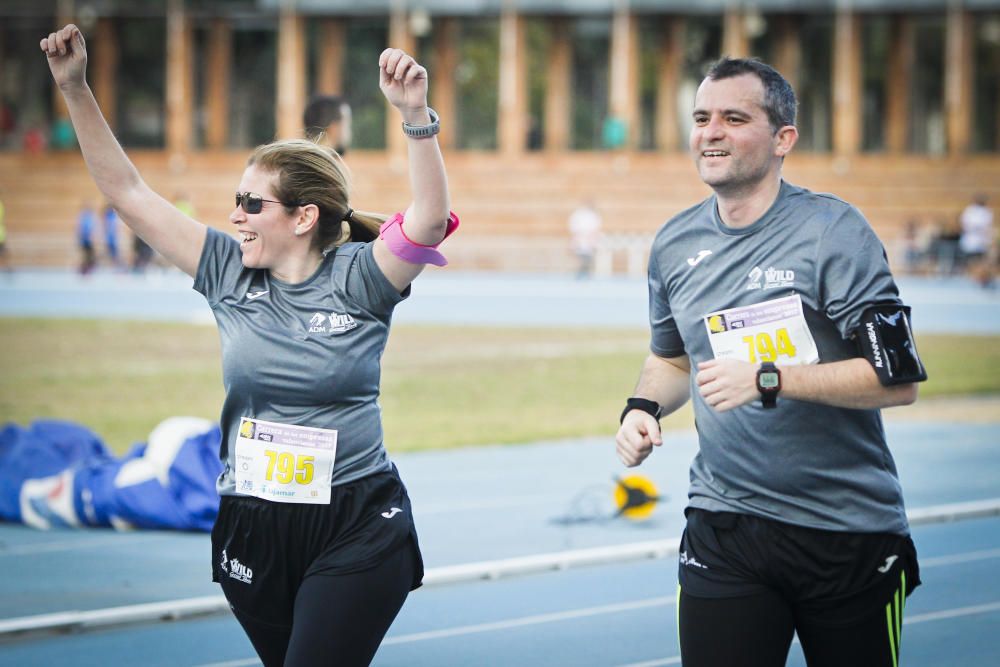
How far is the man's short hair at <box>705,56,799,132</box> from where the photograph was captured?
4.11 metres

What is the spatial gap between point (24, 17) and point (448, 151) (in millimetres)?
16385

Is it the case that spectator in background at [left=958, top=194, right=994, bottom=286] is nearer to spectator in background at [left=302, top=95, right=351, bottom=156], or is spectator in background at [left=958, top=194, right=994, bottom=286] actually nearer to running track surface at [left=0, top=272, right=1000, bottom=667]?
running track surface at [left=0, top=272, right=1000, bottom=667]

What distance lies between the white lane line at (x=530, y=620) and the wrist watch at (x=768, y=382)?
330cm

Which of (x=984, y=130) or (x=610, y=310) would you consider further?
(x=984, y=130)

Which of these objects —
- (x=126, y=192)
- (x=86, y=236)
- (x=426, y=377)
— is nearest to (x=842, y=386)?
(x=126, y=192)

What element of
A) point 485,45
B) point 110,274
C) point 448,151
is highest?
point 485,45

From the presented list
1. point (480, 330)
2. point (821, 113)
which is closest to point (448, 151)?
point (821, 113)

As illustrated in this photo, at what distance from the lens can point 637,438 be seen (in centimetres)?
414

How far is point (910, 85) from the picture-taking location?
49.4m

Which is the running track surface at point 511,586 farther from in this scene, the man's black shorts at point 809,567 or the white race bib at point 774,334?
the white race bib at point 774,334

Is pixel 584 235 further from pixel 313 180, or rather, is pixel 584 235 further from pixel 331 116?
pixel 313 180

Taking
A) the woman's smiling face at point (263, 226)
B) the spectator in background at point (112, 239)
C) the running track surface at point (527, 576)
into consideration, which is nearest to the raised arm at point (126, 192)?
the woman's smiling face at point (263, 226)

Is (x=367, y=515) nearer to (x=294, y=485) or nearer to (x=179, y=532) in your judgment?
(x=294, y=485)

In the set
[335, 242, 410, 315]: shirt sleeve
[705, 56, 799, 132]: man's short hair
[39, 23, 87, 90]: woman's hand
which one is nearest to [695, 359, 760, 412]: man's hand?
[705, 56, 799, 132]: man's short hair
